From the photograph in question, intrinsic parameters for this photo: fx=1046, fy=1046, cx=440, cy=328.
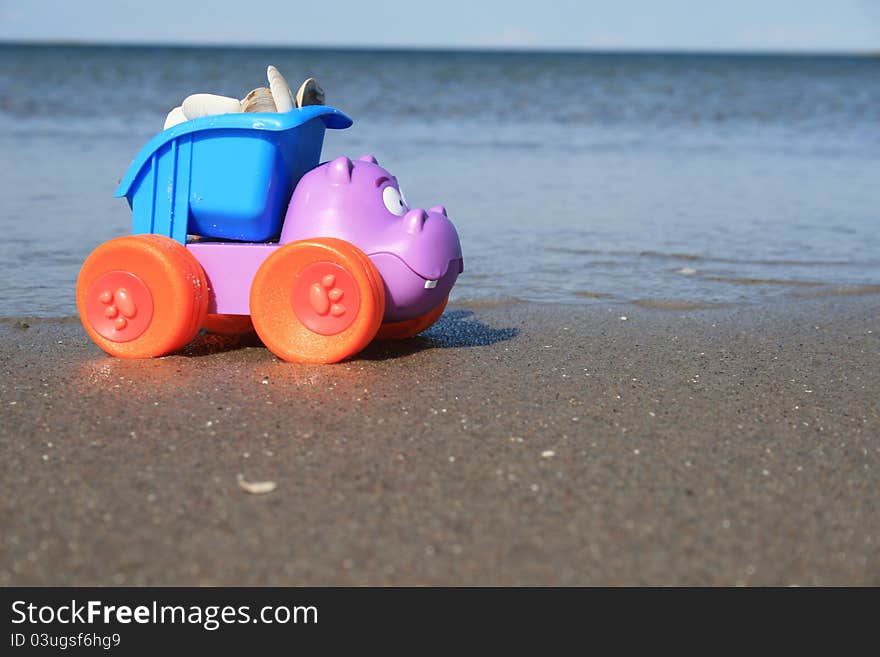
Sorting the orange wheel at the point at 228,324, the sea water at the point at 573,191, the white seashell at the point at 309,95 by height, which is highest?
the white seashell at the point at 309,95

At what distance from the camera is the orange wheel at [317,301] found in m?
3.92

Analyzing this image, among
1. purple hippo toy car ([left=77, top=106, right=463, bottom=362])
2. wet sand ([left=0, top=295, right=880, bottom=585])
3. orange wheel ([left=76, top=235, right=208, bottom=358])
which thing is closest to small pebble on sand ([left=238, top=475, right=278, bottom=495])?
wet sand ([left=0, top=295, right=880, bottom=585])

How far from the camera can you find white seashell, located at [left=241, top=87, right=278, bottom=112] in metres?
4.20

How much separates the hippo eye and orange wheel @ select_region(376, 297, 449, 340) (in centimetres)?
45

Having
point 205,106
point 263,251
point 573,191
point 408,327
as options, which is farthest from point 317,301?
Answer: point 573,191

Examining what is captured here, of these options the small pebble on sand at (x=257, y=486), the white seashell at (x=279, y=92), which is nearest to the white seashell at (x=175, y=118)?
the white seashell at (x=279, y=92)

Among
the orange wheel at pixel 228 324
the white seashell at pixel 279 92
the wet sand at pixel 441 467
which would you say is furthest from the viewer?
the orange wheel at pixel 228 324

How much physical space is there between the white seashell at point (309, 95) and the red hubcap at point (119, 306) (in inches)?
39.4

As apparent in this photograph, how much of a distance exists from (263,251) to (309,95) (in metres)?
0.74

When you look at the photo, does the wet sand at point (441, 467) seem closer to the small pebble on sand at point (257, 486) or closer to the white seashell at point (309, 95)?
the small pebble on sand at point (257, 486)

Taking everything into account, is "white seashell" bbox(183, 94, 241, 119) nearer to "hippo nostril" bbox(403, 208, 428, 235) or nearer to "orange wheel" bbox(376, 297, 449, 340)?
"hippo nostril" bbox(403, 208, 428, 235)
